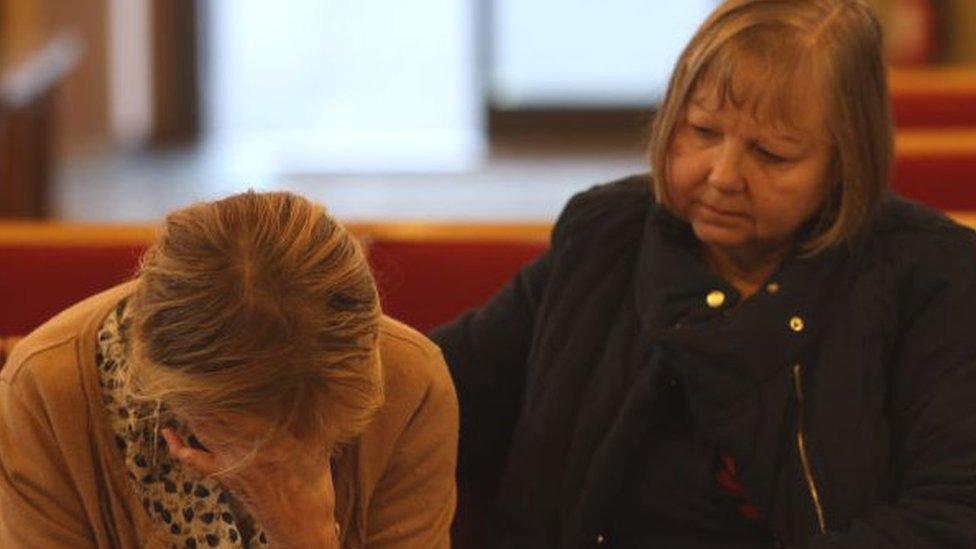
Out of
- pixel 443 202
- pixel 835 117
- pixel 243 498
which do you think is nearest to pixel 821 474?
pixel 835 117

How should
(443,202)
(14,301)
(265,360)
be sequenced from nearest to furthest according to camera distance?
(265,360), (14,301), (443,202)

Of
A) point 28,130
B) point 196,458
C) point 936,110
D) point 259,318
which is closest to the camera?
point 259,318

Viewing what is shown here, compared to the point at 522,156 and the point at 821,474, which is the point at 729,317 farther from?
the point at 522,156

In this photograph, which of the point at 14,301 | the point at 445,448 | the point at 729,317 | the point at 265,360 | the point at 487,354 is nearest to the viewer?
the point at 265,360

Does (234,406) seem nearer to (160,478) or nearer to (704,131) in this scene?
(160,478)

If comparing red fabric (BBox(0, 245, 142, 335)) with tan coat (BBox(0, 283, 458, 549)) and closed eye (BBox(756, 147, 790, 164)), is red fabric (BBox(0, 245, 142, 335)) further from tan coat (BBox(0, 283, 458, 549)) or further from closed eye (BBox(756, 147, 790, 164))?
closed eye (BBox(756, 147, 790, 164))

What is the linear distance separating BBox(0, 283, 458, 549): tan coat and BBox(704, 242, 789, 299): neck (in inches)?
17.6

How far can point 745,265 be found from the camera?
235cm

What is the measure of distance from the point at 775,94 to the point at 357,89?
706 centimetres

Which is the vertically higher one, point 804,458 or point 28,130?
point 804,458

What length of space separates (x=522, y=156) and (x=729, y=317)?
21.1 feet

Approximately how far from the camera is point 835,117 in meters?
2.19

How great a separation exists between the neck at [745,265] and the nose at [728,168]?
0.15 metres

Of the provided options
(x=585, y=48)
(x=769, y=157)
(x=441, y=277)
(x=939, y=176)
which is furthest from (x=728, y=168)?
(x=585, y=48)
